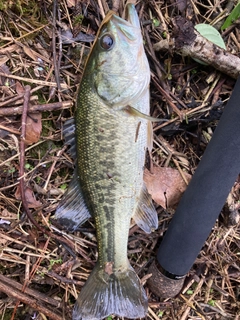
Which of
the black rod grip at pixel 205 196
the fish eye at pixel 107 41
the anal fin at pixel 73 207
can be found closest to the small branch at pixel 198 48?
the black rod grip at pixel 205 196

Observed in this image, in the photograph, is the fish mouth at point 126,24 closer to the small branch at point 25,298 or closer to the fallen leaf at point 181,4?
the fallen leaf at point 181,4

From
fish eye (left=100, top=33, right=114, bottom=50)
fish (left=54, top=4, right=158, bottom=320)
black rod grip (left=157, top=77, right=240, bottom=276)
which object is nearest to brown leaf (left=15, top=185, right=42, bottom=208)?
fish (left=54, top=4, right=158, bottom=320)

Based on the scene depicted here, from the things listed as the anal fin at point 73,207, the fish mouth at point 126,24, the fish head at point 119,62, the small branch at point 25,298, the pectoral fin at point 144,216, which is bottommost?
the small branch at point 25,298

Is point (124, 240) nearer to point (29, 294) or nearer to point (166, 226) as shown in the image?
point (166, 226)

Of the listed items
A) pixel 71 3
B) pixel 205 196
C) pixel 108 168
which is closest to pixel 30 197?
pixel 108 168

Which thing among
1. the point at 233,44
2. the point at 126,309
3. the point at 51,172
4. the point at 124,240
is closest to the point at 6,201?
the point at 51,172

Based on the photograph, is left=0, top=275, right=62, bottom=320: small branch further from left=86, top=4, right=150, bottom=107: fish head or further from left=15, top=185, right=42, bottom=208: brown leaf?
left=86, top=4, right=150, bottom=107: fish head
